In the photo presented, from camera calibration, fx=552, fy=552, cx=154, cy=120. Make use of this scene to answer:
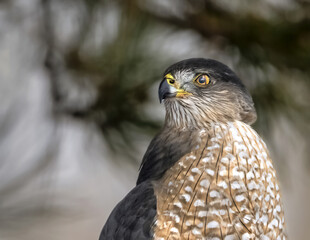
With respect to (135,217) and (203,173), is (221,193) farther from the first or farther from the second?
(135,217)

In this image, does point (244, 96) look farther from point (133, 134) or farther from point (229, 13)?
point (133, 134)

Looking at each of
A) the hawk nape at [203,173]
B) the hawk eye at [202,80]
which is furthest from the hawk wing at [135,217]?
the hawk eye at [202,80]

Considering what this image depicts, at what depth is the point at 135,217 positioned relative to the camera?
186 cm

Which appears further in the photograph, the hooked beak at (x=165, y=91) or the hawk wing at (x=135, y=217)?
the hooked beak at (x=165, y=91)

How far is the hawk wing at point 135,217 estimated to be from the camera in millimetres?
1807

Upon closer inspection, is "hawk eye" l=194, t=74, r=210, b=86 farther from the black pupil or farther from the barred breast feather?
the barred breast feather

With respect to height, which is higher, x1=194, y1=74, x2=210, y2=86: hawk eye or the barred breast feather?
x1=194, y1=74, x2=210, y2=86: hawk eye

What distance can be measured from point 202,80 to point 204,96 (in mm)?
66

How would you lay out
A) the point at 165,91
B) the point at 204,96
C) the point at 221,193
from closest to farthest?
the point at 221,193
the point at 165,91
the point at 204,96

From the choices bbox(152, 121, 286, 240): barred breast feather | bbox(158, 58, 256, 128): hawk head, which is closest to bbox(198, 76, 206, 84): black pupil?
bbox(158, 58, 256, 128): hawk head

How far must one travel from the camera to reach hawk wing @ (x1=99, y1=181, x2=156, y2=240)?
5.93 feet

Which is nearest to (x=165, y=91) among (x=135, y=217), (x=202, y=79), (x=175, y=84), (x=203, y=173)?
(x=175, y=84)

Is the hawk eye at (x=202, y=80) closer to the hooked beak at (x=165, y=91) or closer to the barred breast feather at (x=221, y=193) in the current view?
the hooked beak at (x=165, y=91)

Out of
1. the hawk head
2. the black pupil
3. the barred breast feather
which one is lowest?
the barred breast feather
